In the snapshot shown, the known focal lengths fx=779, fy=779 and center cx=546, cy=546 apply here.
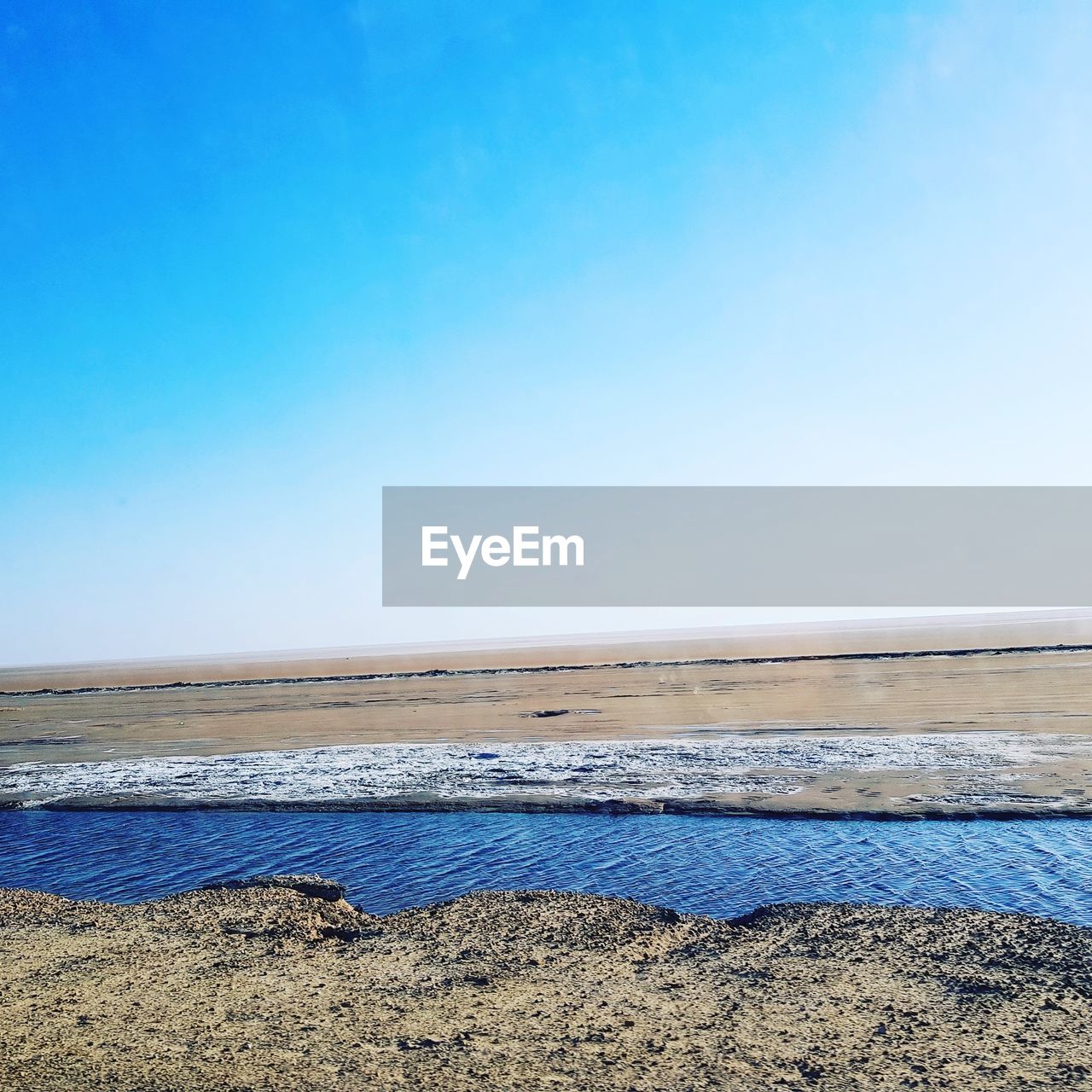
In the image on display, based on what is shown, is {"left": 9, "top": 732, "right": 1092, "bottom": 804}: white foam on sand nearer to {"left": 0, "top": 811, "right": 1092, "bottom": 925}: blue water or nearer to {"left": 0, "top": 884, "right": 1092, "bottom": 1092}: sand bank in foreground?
{"left": 0, "top": 811, "right": 1092, "bottom": 925}: blue water

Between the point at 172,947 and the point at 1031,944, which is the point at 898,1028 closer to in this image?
the point at 1031,944

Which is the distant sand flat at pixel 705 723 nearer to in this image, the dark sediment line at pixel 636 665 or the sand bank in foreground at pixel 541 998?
the dark sediment line at pixel 636 665

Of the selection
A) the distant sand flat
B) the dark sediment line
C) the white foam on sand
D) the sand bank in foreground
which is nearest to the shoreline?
the distant sand flat

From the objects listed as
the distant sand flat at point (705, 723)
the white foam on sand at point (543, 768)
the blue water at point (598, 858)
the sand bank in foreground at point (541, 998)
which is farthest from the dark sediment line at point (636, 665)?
the sand bank in foreground at point (541, 998)

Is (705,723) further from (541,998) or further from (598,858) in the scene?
(541,998)

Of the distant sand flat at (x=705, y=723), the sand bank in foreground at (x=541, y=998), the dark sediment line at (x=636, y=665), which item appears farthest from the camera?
the dark sediment line at (x=636, y=665)

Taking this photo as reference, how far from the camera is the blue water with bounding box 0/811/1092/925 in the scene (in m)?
8.20

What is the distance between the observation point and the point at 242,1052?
16.2ft

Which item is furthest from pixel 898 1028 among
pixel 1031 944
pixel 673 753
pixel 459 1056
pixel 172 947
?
pixel 673 753

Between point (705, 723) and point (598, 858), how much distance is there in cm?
1262

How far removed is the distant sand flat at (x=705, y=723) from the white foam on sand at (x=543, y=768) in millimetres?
103

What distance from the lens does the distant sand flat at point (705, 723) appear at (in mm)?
12820

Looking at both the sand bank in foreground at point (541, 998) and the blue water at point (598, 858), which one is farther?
the blue water at point (598, 858)

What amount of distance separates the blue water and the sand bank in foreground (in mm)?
854
